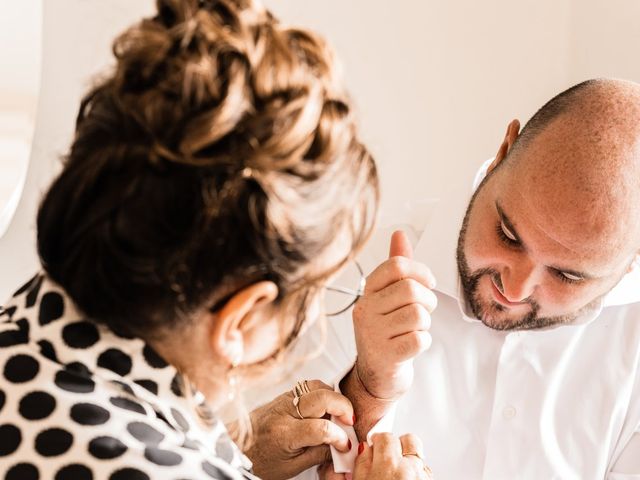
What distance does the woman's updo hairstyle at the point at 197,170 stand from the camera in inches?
23.6

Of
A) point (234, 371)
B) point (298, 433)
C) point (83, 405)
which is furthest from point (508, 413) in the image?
point (83, 405)

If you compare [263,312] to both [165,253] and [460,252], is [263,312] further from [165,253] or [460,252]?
[460,252]

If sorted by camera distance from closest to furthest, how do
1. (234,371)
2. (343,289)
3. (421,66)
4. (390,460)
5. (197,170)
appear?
(197,170)
(234,371)
(390,460)
(343,289)
(421,66)

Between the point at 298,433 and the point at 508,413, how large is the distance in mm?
366

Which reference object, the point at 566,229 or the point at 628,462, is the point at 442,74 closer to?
the point at 566,229

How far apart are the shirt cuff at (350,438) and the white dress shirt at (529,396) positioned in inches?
5.1

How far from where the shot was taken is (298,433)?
1058mm

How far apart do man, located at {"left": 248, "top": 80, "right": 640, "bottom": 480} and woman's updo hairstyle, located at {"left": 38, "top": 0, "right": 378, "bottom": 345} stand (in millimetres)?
399

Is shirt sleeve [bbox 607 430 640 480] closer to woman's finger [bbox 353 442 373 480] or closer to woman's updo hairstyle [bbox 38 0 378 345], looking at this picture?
woman's finger [bbox 353 442 373 480]

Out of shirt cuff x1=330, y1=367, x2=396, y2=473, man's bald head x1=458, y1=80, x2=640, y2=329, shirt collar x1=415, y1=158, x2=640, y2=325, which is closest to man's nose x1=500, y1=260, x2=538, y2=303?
man's bald head x1=458, y1=80, x2=640, y2=329

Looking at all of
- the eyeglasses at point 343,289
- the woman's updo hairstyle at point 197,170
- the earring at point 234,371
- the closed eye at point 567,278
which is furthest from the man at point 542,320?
the woman's updo hairstyle at point 197,170

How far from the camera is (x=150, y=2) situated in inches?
52.6

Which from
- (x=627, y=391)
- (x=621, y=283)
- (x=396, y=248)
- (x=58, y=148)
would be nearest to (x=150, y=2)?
(x=58, y=148)

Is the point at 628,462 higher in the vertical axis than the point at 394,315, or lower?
lower
